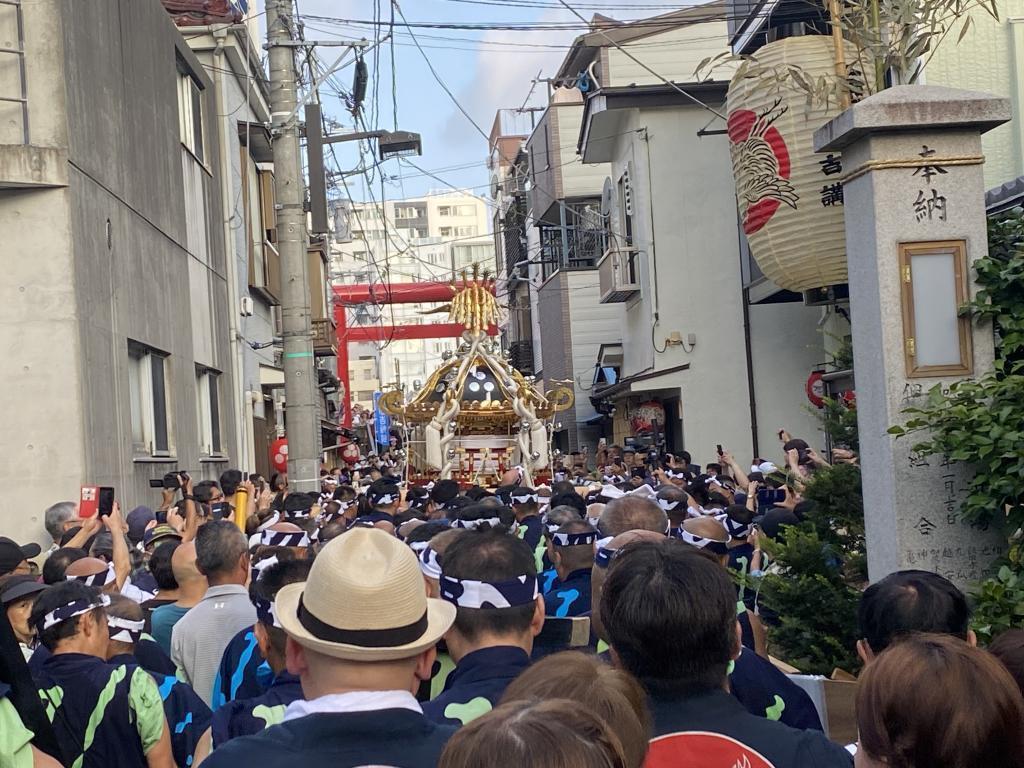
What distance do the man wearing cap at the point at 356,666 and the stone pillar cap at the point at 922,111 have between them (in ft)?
14.4

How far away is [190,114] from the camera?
19.9 metres

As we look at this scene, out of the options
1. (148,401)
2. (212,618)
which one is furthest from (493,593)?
(148,401)

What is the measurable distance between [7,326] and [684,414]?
634 inches

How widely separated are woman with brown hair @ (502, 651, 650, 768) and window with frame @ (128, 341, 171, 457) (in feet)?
41.6

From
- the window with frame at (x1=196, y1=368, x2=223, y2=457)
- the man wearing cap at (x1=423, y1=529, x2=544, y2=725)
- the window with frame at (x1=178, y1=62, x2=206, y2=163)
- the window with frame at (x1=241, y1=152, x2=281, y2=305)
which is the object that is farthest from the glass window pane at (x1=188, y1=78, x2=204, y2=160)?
the man wearing cap at (x1=423, y1=529, x2=544, y2=725)

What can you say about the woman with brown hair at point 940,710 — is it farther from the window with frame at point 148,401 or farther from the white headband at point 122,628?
the window with frame at point 148,401

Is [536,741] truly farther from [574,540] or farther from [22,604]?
[574,540]

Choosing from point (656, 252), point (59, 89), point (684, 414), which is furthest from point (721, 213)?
point (59, 89)

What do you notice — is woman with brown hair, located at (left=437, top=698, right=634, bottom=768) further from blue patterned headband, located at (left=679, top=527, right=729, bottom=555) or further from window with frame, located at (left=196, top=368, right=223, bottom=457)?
window with frame, located at (left=196, top=368, right=223, bottom=457)

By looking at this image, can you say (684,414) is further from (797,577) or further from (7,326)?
(797,577)

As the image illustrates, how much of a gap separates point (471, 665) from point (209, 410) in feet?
56.0

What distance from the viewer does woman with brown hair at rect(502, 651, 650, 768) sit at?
2.71 m

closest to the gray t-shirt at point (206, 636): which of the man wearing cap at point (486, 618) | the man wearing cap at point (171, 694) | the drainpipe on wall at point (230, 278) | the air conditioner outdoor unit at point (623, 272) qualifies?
the man wearing cap at point (171, 694)

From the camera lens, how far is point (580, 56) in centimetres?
3422
